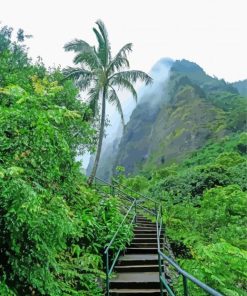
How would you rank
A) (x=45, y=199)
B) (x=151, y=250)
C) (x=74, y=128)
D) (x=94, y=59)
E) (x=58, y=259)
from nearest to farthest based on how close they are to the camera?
1. (x=45, y=199)
2. (x=58, y=259)
3. (x=151, y=250)
4. (x=74, y=128)
5. (x=94, y=59)

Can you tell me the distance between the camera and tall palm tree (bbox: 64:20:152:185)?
18.4 metres

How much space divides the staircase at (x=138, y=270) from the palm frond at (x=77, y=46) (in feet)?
36.9

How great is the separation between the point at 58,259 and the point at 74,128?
4508mm

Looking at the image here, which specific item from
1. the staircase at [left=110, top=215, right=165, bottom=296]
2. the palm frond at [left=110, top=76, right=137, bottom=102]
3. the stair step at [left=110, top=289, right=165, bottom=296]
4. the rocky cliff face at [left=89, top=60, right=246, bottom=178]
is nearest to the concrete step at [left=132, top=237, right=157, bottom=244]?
the staircase at [left=110, top=215, right=165, bottom=296]

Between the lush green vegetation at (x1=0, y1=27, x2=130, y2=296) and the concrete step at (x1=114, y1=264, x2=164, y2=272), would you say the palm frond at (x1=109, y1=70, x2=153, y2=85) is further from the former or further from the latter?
the lush green vegetation at (x1=0, y1=27, x2=130, y2=296)

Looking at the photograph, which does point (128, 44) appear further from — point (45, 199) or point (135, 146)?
point (135, 146)

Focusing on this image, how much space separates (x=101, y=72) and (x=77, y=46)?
2.16 m

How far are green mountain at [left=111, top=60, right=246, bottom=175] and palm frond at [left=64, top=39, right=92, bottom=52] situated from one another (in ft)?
55.3

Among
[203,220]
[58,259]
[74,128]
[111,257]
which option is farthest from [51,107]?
[203,220]

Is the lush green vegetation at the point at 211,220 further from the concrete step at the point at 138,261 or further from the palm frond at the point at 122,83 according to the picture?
the palm frond at the point at 122,83

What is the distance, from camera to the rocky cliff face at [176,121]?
4625 centimetres

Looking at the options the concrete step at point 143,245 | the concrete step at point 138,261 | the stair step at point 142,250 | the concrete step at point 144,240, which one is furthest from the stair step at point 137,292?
the concrete step at point 144,240

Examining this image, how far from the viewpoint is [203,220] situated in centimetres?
1241

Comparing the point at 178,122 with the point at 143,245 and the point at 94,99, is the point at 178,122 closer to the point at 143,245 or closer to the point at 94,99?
the point at 94,99
